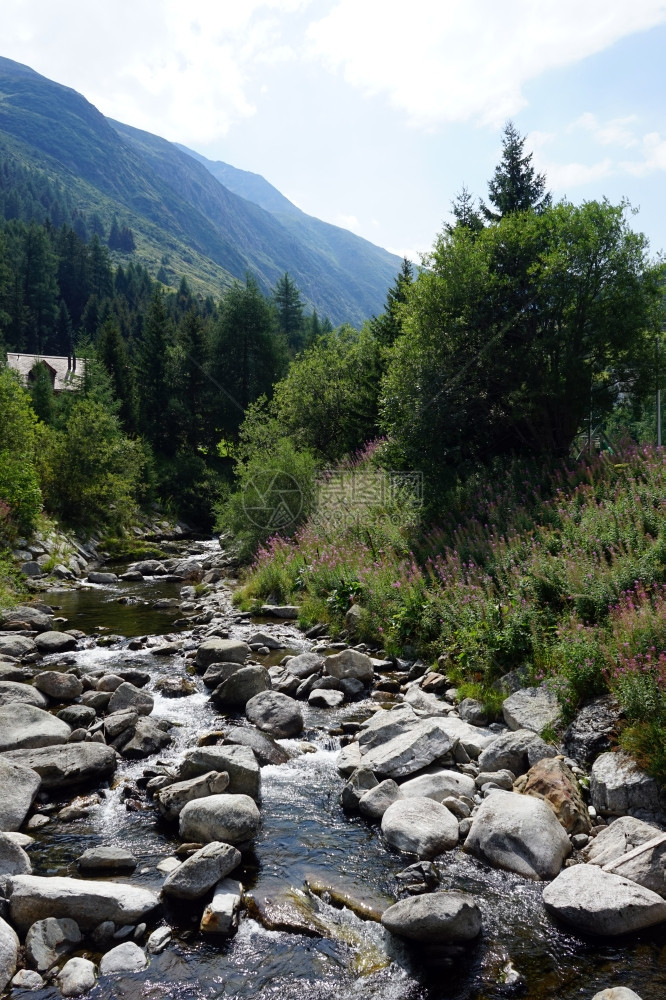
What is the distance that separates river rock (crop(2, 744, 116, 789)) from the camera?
23.8 ft

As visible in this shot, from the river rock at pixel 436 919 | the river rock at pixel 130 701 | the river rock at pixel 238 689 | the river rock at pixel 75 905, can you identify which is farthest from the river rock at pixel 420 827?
the river rock at pixel 130 701

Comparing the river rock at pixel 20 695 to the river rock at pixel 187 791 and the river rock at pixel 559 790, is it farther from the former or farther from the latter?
the river rock at pixel 559 790

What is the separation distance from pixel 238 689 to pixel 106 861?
4319 millimetres

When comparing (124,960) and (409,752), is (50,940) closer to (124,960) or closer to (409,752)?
(124,960)

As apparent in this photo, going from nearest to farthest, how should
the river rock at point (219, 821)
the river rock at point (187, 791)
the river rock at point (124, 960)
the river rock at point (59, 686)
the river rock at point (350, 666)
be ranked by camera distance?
the river rock at point (124, 960), the river rock at point (219, 821), the river rock at point (187, 791), the river rock at point (59, 686), the river rock at point (350, 666)

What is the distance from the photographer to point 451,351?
57.0 feet

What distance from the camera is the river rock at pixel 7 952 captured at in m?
4.43

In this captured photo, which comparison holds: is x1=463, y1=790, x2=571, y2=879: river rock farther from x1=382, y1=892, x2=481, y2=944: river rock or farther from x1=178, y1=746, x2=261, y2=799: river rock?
x1=178, y1=746, x2=261, y2=799: river rock

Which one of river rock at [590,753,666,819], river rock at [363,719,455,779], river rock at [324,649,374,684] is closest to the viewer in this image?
river rock at [590,753,666,819]

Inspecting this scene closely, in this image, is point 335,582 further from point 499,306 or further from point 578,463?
point 499,306

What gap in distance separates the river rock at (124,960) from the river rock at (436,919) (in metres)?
1.82

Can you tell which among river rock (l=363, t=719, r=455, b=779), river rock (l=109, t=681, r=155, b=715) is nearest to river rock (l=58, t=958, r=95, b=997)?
river rock (l=363, t=719, r=455, b=779)

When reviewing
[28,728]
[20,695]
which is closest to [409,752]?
[28,728]

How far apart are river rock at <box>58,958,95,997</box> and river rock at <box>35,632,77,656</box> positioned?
9.16 metres
